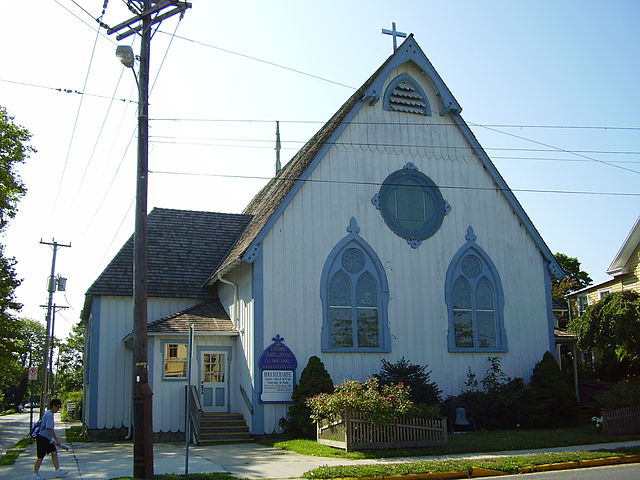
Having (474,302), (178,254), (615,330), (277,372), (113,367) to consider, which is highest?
(178,254)

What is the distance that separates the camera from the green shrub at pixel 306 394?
20.0m

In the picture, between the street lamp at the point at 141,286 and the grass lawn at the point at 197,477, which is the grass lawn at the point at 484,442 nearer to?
the grass lawn at the point at 197,477

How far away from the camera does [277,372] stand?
21.1 meters

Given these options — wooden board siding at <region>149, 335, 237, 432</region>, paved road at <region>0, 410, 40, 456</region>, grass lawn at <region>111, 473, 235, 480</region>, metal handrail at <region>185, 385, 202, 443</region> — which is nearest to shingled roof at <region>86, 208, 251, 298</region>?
wooden board siding at <region>149, 335, 237, 432</region>

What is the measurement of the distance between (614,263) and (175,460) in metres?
22.8

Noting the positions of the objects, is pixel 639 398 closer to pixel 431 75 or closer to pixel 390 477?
pixel 390 477

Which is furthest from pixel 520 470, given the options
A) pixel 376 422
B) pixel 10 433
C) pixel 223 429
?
pixel 10 433

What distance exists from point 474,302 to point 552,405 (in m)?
4.25

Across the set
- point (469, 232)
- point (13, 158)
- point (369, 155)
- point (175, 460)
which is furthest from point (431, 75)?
point (13, 158)

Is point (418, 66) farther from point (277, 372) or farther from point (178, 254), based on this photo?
point (277, 372)

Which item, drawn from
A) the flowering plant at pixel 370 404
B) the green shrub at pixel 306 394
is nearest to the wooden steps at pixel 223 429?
the green shrub at pixel 306 394

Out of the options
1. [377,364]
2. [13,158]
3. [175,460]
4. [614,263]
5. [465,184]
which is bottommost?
[175,460]

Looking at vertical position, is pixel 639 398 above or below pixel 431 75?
below

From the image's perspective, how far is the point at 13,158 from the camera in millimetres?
29141
